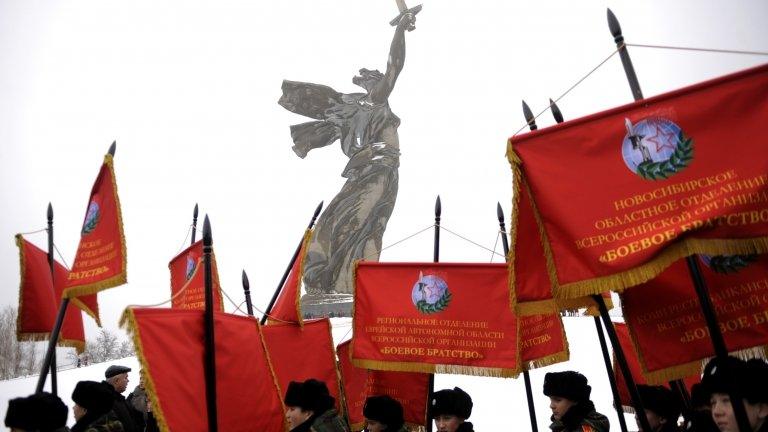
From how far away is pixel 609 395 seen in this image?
26.1 feet

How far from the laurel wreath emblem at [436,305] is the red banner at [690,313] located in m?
1.93

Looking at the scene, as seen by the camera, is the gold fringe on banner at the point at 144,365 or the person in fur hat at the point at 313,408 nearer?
the gold fringe on banner at the point at 144,365

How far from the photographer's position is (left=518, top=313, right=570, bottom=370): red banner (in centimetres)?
486

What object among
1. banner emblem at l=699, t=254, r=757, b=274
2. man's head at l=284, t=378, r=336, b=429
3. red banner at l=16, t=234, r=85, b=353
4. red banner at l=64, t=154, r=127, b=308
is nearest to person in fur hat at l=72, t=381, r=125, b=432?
red banner at l=64, t=154, r=127, b=308

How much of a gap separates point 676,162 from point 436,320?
2826 millimetres

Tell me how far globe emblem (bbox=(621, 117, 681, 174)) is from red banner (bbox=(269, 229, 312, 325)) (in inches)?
130

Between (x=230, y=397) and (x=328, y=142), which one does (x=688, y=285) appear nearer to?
(x=230, y=397)

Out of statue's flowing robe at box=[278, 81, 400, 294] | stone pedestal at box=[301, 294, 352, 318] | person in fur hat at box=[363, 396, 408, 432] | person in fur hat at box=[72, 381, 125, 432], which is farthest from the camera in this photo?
statue's flowing robe at box=[278, 81, 400, 294]

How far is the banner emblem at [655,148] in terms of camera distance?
243 cm

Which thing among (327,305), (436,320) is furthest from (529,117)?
(327,305)

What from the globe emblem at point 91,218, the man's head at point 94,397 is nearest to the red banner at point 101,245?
the globe emblem at point 91,218

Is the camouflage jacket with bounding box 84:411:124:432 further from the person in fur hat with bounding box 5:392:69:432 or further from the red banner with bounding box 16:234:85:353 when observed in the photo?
the red banner with bounding box 16:234:85:353

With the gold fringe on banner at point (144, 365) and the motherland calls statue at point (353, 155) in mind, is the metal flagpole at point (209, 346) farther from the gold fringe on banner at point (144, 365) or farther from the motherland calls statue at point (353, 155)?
the motherland calls statue at point (353, 155)

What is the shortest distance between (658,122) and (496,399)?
6.90 m
